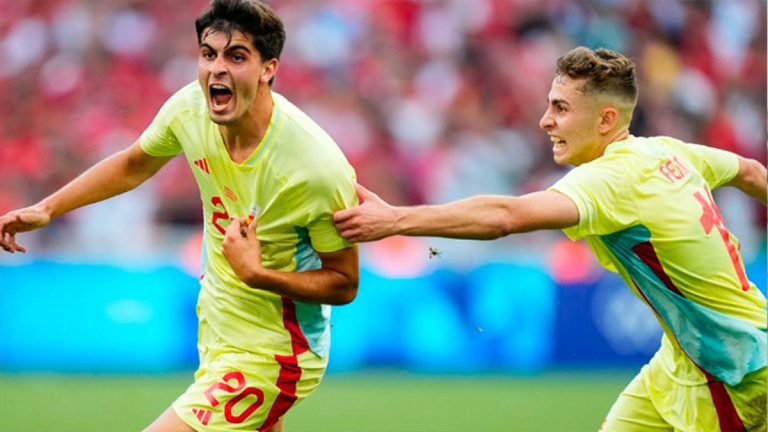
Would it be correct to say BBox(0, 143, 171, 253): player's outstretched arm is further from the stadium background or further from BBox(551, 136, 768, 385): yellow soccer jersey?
the stadium background

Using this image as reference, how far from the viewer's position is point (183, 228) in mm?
12398

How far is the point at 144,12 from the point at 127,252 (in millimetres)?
3925

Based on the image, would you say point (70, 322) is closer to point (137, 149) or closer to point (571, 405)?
point (571, 405)

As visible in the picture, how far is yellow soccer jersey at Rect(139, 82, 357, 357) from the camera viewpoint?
5.41 metres

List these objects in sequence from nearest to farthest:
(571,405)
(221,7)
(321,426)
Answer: (221,7), (321,426), (571,405)

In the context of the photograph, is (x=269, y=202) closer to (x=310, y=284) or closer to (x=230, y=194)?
(x=230, y=194)

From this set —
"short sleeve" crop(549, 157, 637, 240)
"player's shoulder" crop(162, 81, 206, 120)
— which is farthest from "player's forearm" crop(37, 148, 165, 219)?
"short sleeve" crop(549, 157, 637, 240)

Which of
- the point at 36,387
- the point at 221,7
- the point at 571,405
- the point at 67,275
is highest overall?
the point at 221,7

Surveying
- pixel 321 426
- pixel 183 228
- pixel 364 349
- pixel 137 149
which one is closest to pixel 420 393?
pixel 364 349

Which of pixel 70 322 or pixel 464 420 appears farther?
pixel 70 322

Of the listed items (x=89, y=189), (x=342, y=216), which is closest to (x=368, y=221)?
(x=342, y=216)

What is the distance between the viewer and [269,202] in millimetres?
5492

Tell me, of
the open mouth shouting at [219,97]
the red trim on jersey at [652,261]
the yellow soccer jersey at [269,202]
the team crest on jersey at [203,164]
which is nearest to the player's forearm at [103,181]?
the yellow soccer jersey at [269,202]

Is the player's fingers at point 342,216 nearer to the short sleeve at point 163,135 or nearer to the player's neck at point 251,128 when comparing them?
the player's neck at point 251,128
